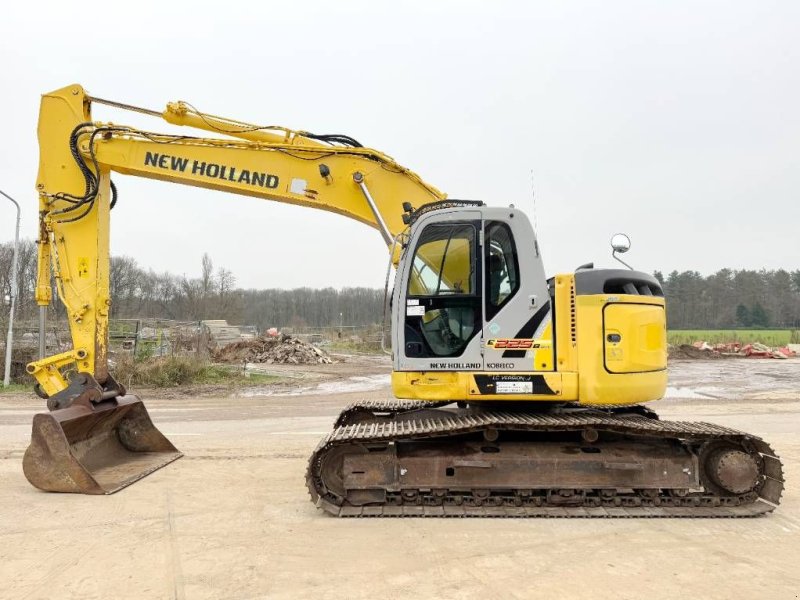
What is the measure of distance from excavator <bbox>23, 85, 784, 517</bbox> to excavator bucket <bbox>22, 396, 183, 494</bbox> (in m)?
0.02

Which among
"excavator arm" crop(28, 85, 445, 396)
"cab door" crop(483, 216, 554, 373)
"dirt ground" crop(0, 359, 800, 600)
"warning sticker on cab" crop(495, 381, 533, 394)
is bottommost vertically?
"dirt ground" crop(0, 359, 800, 600)

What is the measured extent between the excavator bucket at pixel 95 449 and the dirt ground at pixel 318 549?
205mm

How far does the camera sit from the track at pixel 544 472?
17.6 ft

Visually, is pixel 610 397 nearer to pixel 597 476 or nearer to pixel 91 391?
pixel 597 476

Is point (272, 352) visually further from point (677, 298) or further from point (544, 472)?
point (677, 298)

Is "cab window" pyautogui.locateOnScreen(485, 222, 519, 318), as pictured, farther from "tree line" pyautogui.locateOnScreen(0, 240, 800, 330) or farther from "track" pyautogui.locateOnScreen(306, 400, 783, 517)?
"tree line" pyautogui.locateOnScreen(0, 240, 800, 330)

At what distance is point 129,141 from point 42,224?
1386mm

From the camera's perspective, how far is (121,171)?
727 centimetres

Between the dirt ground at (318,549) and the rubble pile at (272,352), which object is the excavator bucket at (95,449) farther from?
the rubble pile at (272,352)

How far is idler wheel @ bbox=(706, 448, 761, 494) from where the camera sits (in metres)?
5.38

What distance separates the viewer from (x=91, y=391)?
264 inches

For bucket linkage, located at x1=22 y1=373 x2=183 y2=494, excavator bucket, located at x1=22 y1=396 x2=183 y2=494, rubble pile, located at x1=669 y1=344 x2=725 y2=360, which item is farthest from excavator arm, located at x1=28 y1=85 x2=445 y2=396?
rubble pile, located at x1=669 y1=344 x2=725 y2=360

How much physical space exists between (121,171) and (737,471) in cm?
740

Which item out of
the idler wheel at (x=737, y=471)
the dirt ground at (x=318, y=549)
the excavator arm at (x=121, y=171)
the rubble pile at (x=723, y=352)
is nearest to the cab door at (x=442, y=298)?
the excavator arm at (x=121, y=171)
